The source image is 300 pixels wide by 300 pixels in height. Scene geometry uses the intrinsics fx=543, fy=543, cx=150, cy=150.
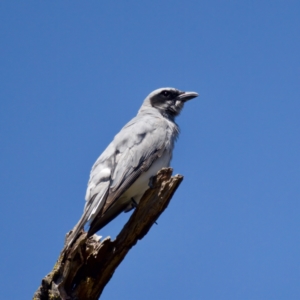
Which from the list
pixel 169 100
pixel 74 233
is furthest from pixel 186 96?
pixel 74 233

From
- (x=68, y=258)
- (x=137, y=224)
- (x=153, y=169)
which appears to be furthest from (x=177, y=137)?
(x=68, y=258)

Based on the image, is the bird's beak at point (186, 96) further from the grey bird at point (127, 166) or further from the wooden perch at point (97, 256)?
the wooden perch at point (97, 256)

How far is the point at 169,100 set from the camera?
994 centimetres

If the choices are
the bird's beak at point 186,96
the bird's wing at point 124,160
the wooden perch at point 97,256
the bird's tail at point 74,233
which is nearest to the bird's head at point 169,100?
the bird's beak at point 186,96

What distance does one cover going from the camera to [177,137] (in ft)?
29.6

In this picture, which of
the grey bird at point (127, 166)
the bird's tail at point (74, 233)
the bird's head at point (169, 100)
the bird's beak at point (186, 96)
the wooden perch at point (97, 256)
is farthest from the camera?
the bird's beak at point (186, 96)

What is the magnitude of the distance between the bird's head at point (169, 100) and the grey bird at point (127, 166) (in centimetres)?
48

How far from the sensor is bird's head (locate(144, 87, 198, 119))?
32.1 feet

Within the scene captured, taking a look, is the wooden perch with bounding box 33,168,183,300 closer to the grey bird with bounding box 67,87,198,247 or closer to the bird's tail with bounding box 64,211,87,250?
the bird's tail with bounding box 64,211,87,250

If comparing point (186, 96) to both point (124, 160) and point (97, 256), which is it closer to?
point (124, 160)

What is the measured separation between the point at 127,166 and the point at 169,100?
2.49 metres

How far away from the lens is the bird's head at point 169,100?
32.1 ft

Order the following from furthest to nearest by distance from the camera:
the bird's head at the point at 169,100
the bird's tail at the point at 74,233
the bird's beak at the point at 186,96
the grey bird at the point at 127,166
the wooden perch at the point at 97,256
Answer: the bird's beak at the point at 186,96 → the bird's head at the point at 169,100 → the grey bird at the point at 127,166 → the bird's tail at the point at 74,233 → the wooden perch at the point at 97,256

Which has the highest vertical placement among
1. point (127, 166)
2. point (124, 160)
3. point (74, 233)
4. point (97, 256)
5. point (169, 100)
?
point (169, 100)
